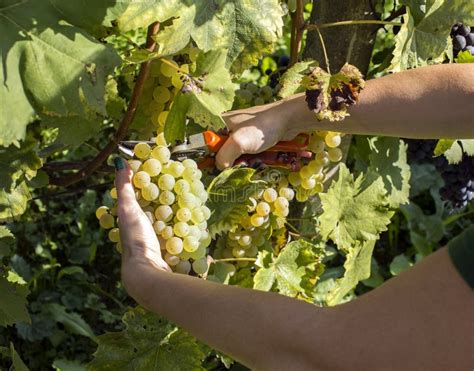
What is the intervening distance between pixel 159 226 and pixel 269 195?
0.31 m

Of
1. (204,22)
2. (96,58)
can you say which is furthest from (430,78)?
(96,58)

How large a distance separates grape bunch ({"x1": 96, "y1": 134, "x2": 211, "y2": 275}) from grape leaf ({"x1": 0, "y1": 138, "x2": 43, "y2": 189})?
0.16 metres

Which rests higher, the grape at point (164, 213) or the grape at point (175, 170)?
the grape at point (175, 170)

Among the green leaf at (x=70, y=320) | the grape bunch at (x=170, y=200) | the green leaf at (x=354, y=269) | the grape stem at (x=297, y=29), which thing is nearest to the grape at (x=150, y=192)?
the grape bunch at (x=170, y=200)

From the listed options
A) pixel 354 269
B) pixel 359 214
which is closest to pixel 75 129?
pixel 359 214

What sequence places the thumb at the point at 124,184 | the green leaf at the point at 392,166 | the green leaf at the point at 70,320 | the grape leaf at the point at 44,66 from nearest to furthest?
the grape leaf at the point at 44,66, the thumb at the point at 124,184, the green leaf at the point at 392,166, the green leaf at the point at 70,320

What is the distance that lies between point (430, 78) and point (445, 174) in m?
0.69

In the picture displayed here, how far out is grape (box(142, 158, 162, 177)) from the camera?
1327 millimetres

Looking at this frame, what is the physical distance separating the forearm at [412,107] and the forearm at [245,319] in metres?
0.47

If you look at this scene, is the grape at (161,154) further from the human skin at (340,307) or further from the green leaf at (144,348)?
the green leaf at (144,348)

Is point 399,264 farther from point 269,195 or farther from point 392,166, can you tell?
point 269,195

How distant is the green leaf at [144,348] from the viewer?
1.50 meters

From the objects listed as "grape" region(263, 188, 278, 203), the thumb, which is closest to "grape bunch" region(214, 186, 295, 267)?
"grape" region(263, 188, 278, 203)

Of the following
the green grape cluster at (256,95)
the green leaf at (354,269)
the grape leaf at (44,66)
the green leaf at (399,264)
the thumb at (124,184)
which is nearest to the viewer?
the grape leaf at (44,66)
